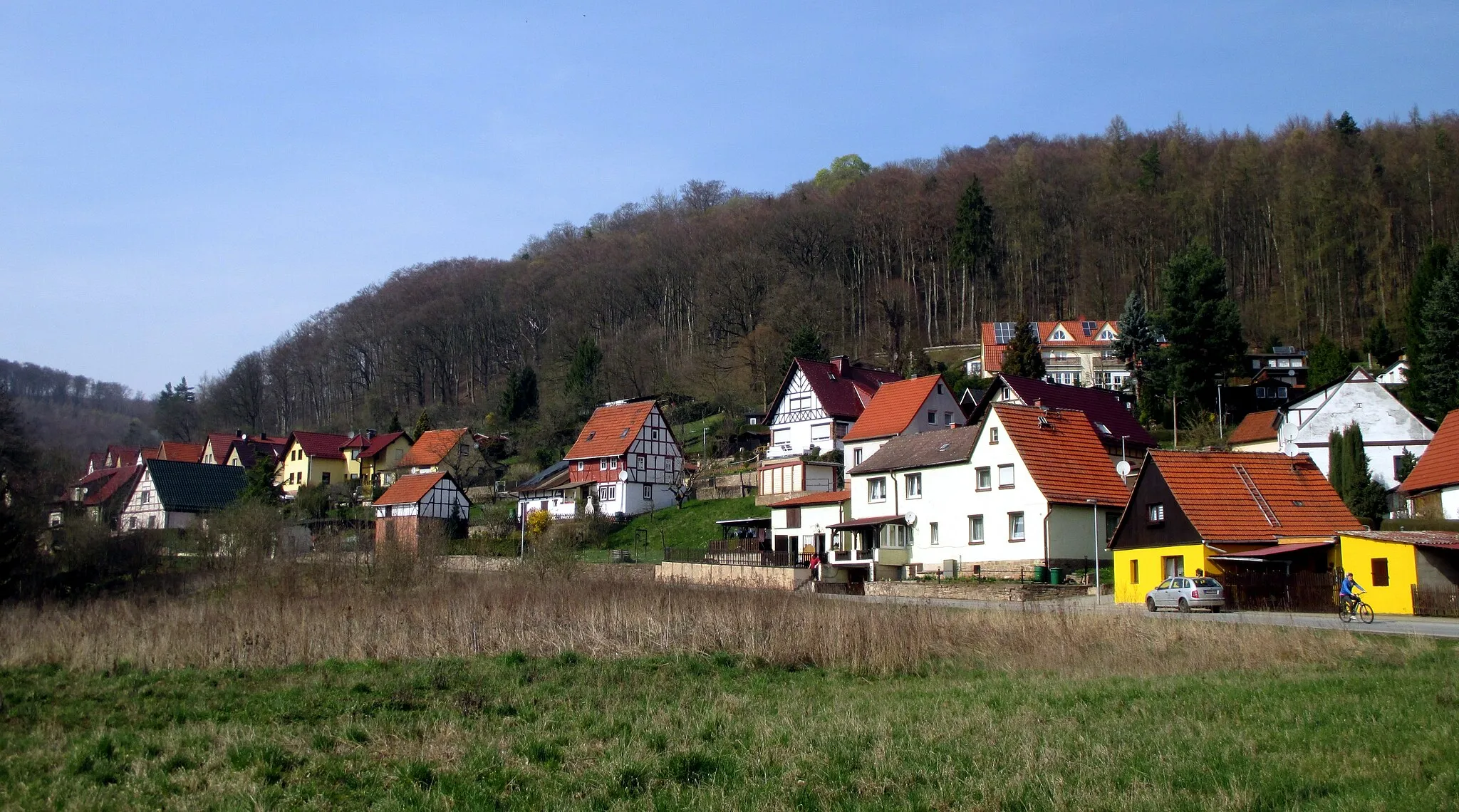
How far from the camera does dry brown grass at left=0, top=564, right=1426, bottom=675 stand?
20.5m

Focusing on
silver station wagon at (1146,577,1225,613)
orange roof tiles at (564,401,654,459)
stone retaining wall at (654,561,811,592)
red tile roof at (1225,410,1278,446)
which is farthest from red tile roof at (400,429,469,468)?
silver station wagon at (1146,577,1225,613)

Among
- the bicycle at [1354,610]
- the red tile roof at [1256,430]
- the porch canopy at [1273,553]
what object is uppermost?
the red tile roof at [1256,430]

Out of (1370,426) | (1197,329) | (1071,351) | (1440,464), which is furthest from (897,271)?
(1440,464)

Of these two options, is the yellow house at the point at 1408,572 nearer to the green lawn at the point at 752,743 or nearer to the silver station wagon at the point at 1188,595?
the silver station wagon at the point at 1188,595

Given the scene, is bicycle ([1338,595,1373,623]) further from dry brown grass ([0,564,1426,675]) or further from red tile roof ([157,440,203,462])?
red tile roof ([157,440,203,462])

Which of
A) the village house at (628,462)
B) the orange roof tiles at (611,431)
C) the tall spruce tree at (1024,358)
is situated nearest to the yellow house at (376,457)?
the orange roof tiles at (611,431)

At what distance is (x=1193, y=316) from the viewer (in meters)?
66.2

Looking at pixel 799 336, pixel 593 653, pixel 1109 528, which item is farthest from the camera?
pixel 799 336

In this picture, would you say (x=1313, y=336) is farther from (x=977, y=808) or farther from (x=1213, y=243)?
(x=977, y=808)

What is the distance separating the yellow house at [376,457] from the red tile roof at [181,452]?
1885cm

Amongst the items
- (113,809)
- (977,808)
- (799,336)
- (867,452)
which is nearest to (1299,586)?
(977,808)

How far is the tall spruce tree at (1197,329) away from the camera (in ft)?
217

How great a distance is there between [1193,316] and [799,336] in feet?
82.6

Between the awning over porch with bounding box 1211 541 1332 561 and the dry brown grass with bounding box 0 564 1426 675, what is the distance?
31.3ft
